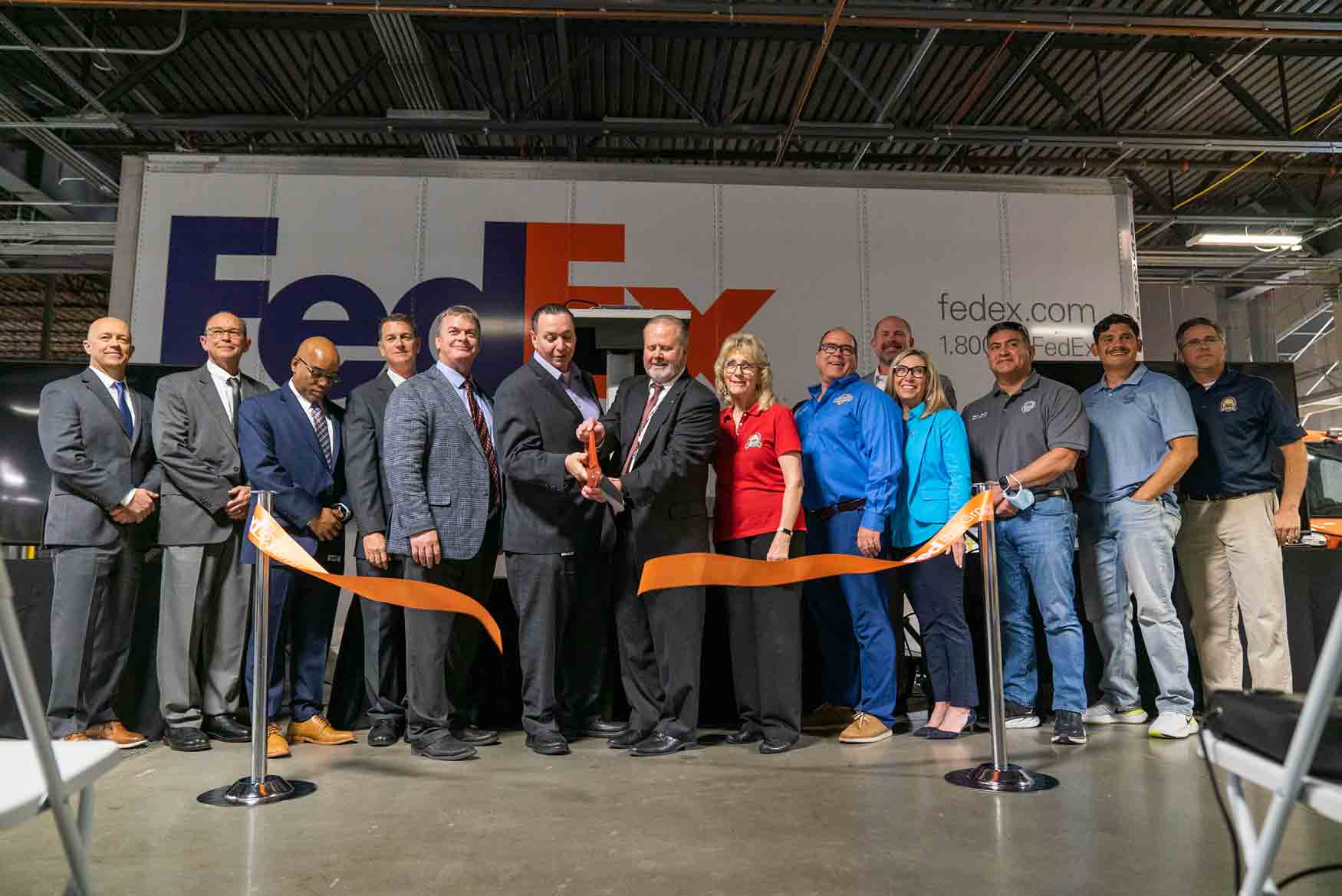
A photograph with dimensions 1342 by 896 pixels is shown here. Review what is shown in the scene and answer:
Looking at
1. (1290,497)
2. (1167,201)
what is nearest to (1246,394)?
(1290,497)

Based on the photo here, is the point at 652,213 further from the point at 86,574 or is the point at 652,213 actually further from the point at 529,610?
the point at 86,574

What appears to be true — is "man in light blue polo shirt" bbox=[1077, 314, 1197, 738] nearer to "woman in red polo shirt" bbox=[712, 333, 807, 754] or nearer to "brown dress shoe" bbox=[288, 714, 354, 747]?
"woman in red polo shirt" bbox=[712, 333, 807, 754]

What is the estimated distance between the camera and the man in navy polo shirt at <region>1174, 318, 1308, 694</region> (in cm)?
388

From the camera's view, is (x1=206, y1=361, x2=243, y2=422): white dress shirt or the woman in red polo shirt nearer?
the woman in red polo shirt

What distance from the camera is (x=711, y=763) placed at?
324cm

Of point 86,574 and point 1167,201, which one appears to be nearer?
point 86,574

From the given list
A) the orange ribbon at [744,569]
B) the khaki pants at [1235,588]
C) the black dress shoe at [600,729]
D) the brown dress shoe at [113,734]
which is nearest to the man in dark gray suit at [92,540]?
the brown dress shoe at [113,734]


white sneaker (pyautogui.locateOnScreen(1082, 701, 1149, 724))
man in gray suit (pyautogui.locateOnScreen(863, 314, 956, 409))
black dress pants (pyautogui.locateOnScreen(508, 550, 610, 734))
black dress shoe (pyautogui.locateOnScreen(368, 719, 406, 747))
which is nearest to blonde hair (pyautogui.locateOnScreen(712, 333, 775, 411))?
black dress pants (pyautogui.locateOnScreen(508, 550, 610, 734))

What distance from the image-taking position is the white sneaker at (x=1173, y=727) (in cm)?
365

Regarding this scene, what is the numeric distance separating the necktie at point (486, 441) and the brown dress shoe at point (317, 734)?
1.18 meters

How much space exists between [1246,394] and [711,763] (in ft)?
9.99

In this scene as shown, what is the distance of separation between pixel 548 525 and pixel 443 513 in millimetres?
432

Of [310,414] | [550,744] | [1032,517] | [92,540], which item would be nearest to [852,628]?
[1032,517]

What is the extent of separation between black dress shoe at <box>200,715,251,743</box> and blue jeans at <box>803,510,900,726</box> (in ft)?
8.33
